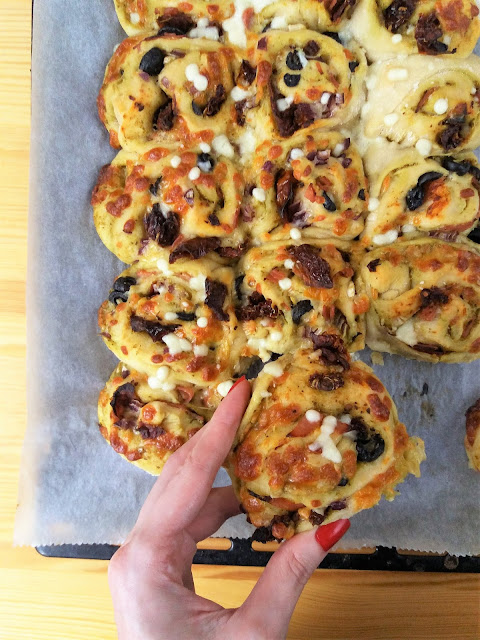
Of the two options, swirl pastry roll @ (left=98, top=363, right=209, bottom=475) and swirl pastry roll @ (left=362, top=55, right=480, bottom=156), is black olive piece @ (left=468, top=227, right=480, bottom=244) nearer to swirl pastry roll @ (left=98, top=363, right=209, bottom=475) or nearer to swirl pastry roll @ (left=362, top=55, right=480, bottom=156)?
swirl pastry roll @ (left=362, top=55, right=480, bottom=156)

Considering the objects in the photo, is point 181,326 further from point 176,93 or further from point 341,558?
point 341,558

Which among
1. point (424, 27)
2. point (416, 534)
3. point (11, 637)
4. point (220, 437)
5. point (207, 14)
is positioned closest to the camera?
point (220, 437)

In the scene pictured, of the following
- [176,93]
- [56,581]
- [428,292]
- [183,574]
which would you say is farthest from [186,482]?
[176,93]

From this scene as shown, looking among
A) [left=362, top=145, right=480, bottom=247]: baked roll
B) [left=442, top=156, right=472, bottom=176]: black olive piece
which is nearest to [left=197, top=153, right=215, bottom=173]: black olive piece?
[left=362, top=145, right=480, bottom=247]: baked roll

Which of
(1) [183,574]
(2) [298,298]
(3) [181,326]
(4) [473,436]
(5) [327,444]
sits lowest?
(1) [183,574]

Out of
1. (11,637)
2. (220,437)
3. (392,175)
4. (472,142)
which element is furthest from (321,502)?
(11,637)

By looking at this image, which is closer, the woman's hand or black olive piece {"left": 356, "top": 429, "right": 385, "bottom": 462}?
the woman's hand

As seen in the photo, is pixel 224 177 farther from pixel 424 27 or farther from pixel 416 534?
pixel 416 534
